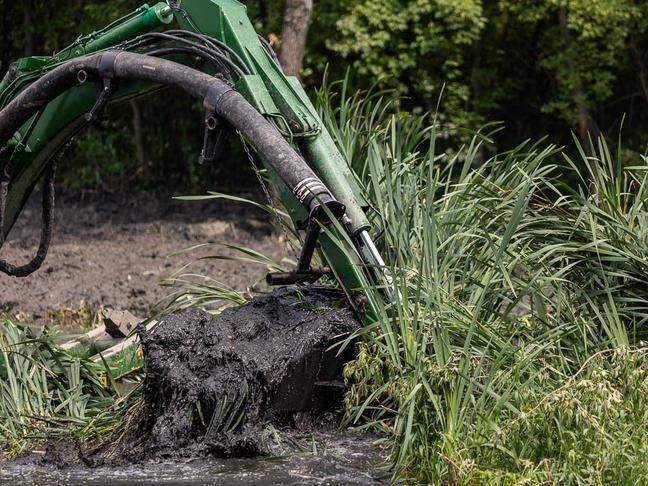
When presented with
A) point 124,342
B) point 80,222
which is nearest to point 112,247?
point 80,222

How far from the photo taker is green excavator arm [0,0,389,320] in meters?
6.44

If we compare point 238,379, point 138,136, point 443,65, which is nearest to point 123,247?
point 138,136

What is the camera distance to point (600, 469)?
489 cm

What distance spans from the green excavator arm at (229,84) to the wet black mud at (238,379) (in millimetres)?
379

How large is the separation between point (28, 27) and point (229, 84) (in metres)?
13.6

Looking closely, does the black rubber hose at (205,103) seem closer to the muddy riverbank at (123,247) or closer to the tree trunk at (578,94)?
the muddy riverbank at (123,247)

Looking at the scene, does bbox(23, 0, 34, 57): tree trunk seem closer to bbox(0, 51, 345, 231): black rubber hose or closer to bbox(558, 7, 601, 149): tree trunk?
bbox(558, 7, 601, 149): tree trunk

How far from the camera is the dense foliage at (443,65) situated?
16.0 metres

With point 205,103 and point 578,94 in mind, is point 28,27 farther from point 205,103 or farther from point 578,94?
point 205,103

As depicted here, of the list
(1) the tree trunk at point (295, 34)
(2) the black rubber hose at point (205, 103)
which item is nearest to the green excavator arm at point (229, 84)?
(2) the black rubber hose at point (205, 103)

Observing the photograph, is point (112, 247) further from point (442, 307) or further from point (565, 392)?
point (565, 392)

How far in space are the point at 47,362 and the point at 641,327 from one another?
3487mm

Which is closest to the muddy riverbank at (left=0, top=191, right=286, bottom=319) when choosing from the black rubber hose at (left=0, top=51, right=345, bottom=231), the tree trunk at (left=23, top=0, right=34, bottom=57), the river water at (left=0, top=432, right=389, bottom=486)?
the tree trunk at (left=23, top=0, right=34, bottom=57)

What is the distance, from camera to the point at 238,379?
628 cm
